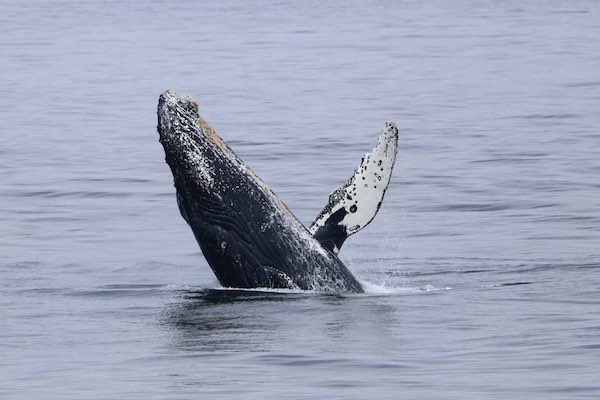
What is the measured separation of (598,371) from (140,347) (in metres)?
3.81

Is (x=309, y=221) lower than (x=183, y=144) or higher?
lower

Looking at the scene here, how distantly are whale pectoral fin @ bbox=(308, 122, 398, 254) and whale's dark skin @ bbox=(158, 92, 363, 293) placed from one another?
0.23 metres

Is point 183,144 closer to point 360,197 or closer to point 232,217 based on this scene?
point 232,217

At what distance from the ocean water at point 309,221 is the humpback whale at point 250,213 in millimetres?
327

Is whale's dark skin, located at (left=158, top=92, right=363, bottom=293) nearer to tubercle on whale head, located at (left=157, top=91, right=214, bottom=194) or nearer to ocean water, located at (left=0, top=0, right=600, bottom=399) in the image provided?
tubercle on whale head, located at (left=157, top=91, right=214, bottom=194)

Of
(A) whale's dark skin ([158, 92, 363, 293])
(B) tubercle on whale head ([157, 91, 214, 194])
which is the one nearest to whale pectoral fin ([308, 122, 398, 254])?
(A) whale's dark skin ([158, 92, 363, 293])

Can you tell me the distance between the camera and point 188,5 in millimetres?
84875

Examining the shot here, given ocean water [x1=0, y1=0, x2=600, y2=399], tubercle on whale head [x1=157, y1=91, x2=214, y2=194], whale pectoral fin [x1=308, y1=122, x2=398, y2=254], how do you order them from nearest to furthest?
1. ocean water [x1=0, y1=0, x2=600, y2=399]
2. tubercle on whale head [x1=157, y1=91, x2=214, y2=194]
3. whale pectoral fin [x1=308, y1=122, x2=398, y2=254]

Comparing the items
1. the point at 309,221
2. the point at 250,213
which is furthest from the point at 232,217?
the point at 309,221

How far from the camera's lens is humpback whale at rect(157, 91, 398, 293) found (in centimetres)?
1541

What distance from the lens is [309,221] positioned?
71.8ft

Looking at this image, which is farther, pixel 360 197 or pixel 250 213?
pixel 360 197

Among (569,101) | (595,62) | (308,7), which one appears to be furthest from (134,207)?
(308,7)

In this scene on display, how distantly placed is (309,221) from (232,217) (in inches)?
251
